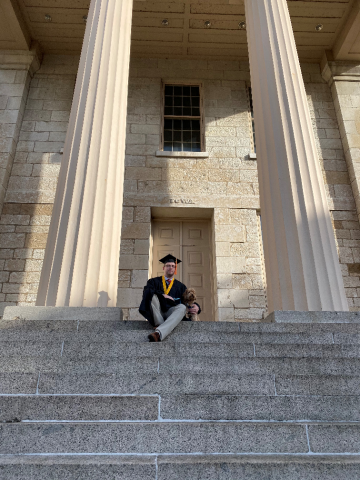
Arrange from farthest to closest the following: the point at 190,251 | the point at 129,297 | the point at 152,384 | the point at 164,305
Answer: the point at 190,251 → the point at 129,297 → the point at 164,305 → the point at 152,384

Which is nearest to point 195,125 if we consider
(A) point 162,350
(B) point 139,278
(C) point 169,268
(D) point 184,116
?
(D) point 184,116

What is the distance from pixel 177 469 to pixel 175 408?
61 cm

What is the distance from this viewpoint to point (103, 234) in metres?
6.15

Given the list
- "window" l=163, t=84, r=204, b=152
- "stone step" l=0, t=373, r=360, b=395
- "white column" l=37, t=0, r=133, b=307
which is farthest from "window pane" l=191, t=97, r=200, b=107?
"stone step" l=0, t=373, r=360, b=395

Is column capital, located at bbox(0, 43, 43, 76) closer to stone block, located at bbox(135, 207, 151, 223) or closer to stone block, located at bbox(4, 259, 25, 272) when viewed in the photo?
stone block, located at bbox(135, 207, 151, 223)

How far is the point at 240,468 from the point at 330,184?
33.6ft

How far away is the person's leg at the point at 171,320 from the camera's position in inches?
179

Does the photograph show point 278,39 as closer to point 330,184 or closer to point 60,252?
point 330,184

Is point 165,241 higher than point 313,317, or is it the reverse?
point 165,241

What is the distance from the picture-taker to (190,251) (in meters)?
11.2

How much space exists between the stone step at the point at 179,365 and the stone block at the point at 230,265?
6400 mm

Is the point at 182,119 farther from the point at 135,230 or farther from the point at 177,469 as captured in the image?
the point at 177,469

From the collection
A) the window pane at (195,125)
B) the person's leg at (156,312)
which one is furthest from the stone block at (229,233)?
the person's leg at (156,312)

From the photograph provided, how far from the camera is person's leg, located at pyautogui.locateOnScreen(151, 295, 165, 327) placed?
505cm
